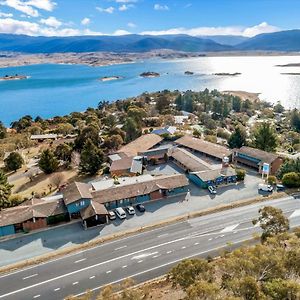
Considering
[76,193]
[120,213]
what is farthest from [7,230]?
[120,213]

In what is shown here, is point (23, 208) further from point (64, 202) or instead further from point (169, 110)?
point (169, 110)

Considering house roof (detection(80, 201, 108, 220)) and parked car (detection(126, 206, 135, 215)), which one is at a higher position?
house roof (detection(80, 201, 108, 220))

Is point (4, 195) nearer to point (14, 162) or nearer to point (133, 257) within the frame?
point (14, 162)

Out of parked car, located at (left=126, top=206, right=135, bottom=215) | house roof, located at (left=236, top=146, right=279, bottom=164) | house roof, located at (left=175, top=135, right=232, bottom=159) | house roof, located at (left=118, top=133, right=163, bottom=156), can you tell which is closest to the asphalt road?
parked car, located at (left=126, top=206, right=135, bottom=215)

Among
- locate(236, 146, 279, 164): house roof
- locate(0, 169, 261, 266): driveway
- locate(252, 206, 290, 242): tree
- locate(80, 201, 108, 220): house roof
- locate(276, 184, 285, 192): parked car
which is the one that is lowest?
locate(0, 169, 261, 266): driveway

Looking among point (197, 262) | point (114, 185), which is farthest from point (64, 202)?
point (197, 262)

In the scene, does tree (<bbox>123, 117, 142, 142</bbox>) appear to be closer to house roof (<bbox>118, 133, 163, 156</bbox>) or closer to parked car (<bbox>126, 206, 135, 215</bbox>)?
house roof (<bbox>118, 133, 163, 156</bbox>)
